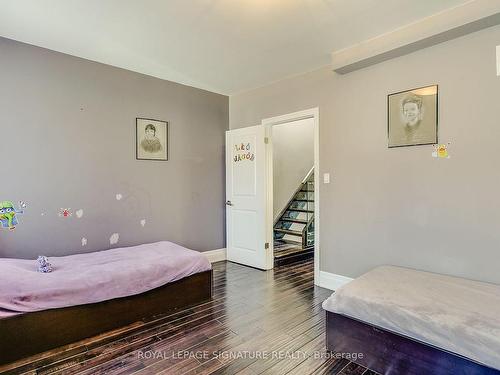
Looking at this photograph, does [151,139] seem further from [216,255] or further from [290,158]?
[290,158]

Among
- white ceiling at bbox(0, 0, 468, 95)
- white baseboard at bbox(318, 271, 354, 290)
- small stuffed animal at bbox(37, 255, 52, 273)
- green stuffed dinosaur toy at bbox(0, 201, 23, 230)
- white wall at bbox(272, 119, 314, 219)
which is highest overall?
white ceiling at bbox(0, 0, 468, 95)

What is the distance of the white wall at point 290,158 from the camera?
5.93 metres

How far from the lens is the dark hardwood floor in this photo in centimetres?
186

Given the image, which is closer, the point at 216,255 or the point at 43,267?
the point at 43,267

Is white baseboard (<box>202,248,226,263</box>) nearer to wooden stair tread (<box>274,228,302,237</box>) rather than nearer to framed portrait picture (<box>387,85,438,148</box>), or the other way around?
wooden stair tread (<box>274,228,302,237</box>)

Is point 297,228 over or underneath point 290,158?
underneath

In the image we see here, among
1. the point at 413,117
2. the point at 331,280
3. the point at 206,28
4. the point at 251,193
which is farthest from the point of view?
the point at 251,193

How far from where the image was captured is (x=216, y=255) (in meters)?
4.43

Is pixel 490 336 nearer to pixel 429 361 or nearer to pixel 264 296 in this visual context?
pixel 429 361

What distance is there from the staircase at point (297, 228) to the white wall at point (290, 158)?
256 millimetres

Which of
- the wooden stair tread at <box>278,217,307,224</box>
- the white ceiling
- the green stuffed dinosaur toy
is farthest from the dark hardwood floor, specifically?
the white ceiling

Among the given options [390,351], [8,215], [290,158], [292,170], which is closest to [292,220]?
[292,170]

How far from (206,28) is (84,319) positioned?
2.66m

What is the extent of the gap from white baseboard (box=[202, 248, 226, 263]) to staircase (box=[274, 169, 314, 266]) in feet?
2.72
